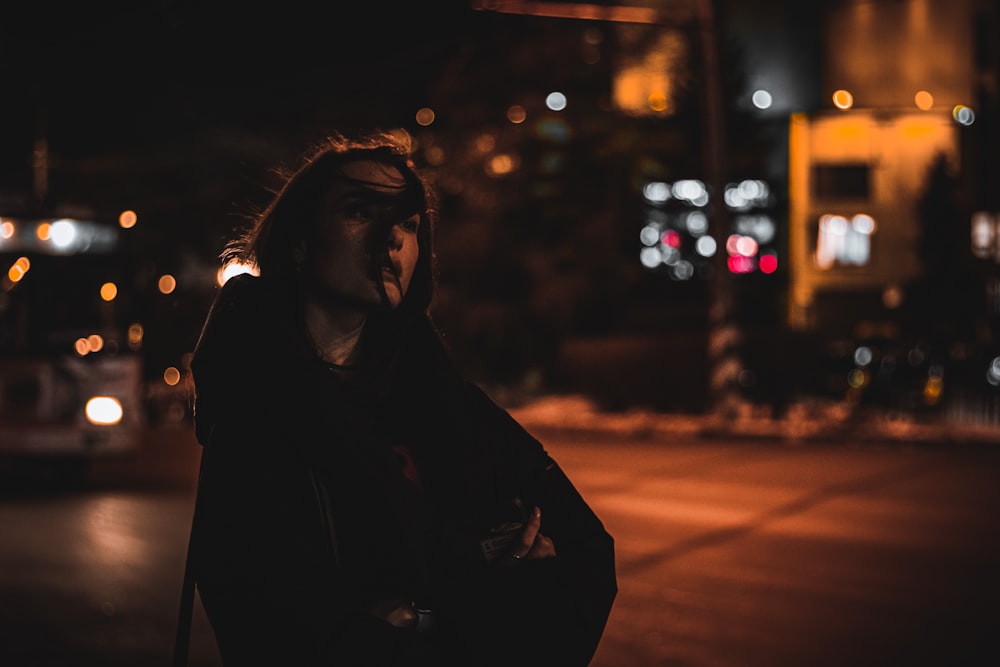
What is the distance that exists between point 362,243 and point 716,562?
819 centimetres

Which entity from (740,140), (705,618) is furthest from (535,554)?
(740,140)

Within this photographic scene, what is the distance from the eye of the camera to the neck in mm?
2123

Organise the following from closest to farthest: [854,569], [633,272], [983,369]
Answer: [854,569]
[983,369]
[633,272]

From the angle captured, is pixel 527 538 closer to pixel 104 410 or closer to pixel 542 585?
pixel 542 585

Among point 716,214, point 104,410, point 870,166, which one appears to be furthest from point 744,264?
point 104,410

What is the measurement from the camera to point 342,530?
1.92m

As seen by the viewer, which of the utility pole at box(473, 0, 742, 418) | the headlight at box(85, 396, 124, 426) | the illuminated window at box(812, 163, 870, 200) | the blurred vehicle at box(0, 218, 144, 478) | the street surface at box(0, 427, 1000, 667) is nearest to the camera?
the street surface at box(0, 427, 1000, 667)

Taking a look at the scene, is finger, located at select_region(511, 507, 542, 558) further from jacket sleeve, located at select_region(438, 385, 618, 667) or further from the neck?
the neck

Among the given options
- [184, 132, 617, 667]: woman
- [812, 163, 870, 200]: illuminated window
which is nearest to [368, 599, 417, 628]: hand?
[184, 132, 617, 667]: woman

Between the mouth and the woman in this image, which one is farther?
the mouth

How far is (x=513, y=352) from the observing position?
34469 mm

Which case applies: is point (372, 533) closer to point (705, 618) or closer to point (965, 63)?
point (705, 618)

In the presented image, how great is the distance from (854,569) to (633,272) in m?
24.6

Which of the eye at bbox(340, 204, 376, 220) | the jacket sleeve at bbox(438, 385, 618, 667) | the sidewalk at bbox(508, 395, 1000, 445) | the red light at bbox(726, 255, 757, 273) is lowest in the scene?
the sidewalk at bbox(508, 395, 1000, 445)
